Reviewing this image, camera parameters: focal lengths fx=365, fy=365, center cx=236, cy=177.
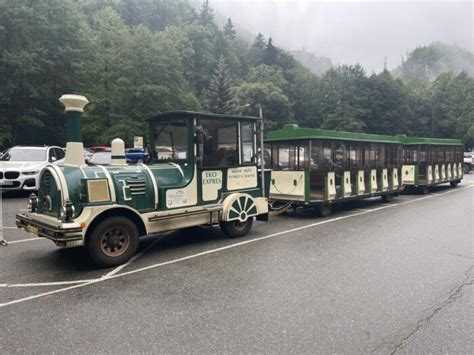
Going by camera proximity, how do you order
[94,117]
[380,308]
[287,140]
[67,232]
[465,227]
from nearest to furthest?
[380,308] < [67,232] < [465,227] < [287,140] < [94,117]

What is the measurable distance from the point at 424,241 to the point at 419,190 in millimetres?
10743

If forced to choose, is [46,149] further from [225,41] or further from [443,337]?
[225,41]

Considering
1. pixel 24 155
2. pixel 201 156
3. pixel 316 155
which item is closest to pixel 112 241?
pixel 201 156

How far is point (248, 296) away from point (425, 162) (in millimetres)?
15561

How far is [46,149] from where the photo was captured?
45.5 feet

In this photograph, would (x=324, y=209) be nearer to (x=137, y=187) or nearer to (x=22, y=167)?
(x=137, y=187)

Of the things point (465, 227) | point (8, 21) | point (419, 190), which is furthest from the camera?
point (8, 21)

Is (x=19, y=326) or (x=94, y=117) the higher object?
(x=94, y=117)

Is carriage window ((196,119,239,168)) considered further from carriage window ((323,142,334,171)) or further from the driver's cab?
carriage window ((323,142,334,171))

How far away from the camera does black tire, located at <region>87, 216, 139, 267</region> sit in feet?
17.9

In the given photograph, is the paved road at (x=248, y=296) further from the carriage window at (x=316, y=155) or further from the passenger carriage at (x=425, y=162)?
the passenger carriage at (x=425, y=162)

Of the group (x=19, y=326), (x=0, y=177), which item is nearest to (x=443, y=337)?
(x=19, y=326)

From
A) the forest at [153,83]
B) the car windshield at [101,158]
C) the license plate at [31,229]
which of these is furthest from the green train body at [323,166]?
the forest at [153,83]

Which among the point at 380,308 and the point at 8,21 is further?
the point at 8,21
